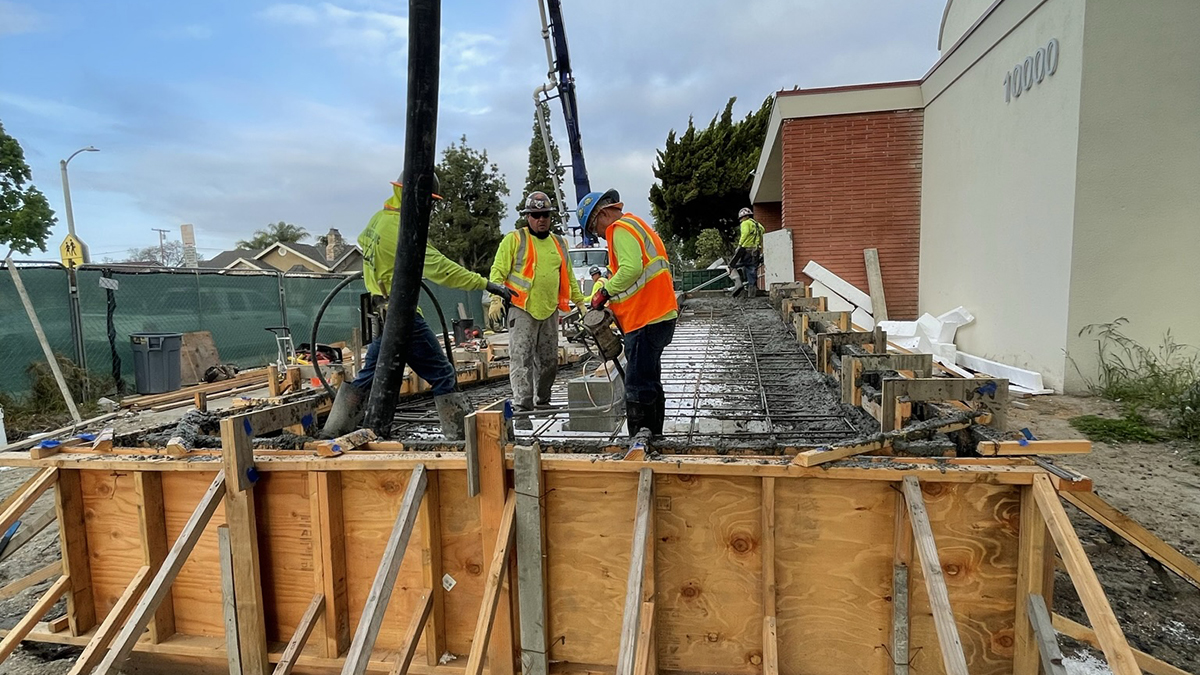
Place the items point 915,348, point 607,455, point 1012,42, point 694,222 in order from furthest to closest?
point 694,222 < point 915,348 < point 1012,42 < point 607,455

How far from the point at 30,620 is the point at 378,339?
1.92 meters

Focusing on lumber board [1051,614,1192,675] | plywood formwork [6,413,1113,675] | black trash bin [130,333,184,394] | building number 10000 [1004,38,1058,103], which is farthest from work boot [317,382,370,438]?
black trash bin [130,333,184,394]

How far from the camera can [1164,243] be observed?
6.19m

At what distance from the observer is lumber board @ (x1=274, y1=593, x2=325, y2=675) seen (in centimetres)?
238

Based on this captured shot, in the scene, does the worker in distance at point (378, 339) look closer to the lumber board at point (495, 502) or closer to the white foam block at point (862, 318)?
the lumber board at point (495, 502)

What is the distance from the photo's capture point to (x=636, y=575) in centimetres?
212

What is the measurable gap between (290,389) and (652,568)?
3.17 metres

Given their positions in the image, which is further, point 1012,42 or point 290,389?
point 1012,42

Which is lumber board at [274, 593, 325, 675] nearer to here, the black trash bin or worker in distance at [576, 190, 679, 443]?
worker in distance at [576, 190, 679, 443]

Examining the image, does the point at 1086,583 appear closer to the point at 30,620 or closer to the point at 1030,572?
the point at 1030,572

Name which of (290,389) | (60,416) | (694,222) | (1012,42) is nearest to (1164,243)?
(1012,42)

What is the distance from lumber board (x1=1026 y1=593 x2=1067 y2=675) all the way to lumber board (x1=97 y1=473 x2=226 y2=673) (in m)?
3.07

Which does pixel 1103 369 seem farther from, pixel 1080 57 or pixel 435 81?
pixel 435 81

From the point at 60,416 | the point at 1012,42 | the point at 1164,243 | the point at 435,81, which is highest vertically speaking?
the point at 1012,42
